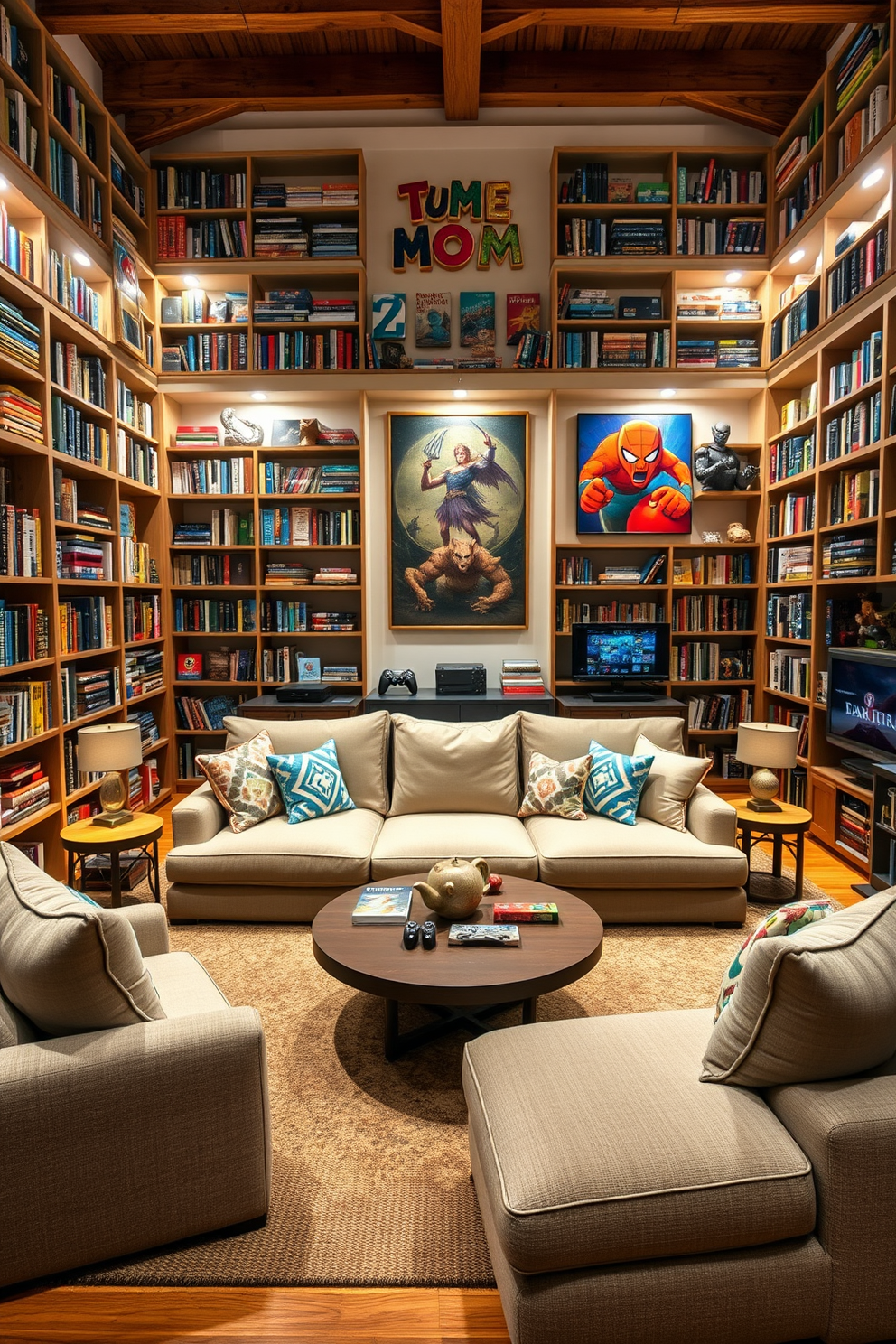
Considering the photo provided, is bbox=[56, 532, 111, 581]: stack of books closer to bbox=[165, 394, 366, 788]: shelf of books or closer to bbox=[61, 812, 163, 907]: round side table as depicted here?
bbox=[165, 394, 366, 788]: shelf of books

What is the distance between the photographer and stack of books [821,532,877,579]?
12.0 ft

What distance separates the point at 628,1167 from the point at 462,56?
5.16 m

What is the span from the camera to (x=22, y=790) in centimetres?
323

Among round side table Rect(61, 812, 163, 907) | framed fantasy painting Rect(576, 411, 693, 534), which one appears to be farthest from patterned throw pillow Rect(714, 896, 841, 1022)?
framed fantasy painting Rect(576, 411, 693, 534)

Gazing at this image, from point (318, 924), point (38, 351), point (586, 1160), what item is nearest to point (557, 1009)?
point (318, 924)

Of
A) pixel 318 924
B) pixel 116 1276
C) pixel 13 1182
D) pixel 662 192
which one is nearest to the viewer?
pixel 13 1182

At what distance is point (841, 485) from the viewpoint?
3.97 metres

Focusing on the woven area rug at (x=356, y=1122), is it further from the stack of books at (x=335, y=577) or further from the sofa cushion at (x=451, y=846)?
the stack of books at (x=335, y=577)

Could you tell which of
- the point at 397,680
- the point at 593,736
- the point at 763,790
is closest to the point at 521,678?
the point at 397,680

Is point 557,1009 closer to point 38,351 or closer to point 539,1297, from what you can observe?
point 539,1297

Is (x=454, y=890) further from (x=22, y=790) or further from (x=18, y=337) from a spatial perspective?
(x=18, y=337)

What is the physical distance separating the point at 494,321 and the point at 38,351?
2820mm

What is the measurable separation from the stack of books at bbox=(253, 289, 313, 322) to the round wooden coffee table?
392 centimetres

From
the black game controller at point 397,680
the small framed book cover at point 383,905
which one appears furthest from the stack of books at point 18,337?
the small framed book cover at point 383,905
